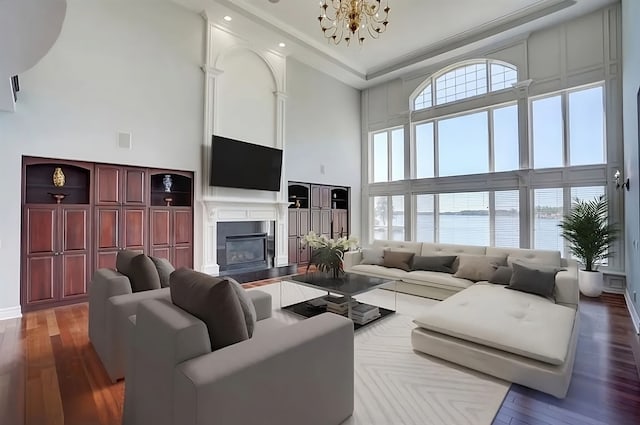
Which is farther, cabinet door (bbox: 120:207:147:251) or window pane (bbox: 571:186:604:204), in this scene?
window pane (bbox: 571:186:604:204)

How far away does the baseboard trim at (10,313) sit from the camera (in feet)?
12.3

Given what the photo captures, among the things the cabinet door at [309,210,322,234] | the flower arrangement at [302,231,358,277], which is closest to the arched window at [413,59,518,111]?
the cabinet door at [309,210,322,234]

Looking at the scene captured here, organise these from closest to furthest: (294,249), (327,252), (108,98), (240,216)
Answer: (327,252) < (108,98) < (240,216) < (294,249)

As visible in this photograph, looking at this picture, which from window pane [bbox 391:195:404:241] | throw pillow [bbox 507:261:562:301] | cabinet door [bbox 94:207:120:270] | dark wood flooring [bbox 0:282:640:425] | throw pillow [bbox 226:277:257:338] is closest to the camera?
throw pillow [bbox 226:277:257:338]

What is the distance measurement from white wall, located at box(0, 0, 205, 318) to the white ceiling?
3.18ft

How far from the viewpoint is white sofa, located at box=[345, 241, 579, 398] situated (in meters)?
2.14

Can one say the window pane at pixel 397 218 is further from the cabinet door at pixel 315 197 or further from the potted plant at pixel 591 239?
the potted plant at pixel 591 239

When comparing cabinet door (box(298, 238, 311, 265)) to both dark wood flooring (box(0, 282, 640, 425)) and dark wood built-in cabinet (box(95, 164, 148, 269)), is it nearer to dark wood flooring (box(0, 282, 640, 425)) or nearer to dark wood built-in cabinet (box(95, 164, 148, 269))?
dark wood built-in cabinet (box(95, 164, 148, 269))

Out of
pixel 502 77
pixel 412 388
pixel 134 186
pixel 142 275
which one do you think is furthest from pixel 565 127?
pixel 134 186

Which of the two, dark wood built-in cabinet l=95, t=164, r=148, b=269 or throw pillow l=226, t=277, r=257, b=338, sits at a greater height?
dark wood built-in cabinet l=95, t=164, r=148, b=269

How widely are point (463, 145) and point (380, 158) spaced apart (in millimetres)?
2340

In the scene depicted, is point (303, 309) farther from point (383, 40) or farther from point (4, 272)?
point (383, 40)

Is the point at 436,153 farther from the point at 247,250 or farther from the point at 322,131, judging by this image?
the point at 247,250

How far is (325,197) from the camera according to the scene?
8.09 m
